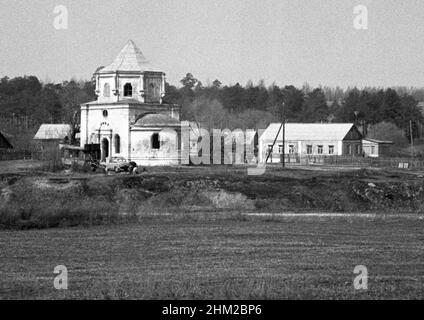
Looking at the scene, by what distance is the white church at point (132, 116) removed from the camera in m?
62.8

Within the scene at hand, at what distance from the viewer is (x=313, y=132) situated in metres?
90.3

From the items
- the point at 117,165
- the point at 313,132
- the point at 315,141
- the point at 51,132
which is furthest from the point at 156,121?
the point at 51,132

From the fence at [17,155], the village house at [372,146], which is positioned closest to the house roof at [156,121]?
the fence at [17,155]

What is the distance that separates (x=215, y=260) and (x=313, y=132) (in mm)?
70454

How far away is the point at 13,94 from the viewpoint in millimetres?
130125

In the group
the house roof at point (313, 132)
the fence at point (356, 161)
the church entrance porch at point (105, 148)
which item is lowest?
the fence at point (356, 161)

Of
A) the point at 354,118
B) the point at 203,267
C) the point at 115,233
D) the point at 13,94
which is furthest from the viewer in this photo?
the point at 13,94

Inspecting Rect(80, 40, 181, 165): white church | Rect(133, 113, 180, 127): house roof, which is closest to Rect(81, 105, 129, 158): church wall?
Rect(80, 40, 181, 165): white church

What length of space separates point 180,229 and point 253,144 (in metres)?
65.3

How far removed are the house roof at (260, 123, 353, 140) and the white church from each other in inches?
946

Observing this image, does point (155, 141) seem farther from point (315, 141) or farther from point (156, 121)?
point (315, 141)

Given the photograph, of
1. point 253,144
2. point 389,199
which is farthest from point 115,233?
point 253,144

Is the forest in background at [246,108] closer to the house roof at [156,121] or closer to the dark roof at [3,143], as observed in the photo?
the dark roof at [3,143]
